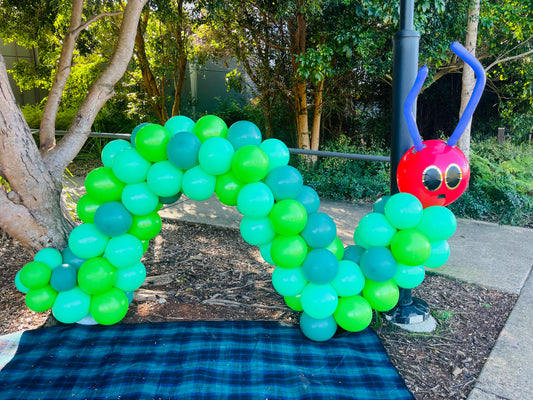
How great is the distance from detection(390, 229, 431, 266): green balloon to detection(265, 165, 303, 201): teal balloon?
0.73 m

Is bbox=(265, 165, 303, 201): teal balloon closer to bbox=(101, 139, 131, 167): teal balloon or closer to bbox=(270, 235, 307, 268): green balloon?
bbox=(270, 235, 307, 268): green balloon

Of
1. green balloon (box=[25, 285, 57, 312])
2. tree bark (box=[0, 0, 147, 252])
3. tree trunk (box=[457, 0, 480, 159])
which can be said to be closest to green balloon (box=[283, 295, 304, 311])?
green balloon (box=[25, 285, 57, 312])

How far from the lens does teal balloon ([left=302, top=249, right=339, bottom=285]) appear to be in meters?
2.74

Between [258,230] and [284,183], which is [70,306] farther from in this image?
[284,183]

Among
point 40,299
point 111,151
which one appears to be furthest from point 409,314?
point 40,299

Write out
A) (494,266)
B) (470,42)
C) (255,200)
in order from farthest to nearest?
(470,42) < (494,266) < (255,200)

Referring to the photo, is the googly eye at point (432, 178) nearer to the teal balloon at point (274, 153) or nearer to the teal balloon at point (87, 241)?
the teal balloon at point (274, 153)

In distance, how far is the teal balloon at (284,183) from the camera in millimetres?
2727

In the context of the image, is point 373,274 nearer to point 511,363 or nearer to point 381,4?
point 511,363

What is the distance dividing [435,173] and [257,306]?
1.73m

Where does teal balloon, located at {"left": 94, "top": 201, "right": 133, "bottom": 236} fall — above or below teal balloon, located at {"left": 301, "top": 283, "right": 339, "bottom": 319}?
above

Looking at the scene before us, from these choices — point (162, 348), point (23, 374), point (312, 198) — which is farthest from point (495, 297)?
point (23, 374)

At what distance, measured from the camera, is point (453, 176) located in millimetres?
2713

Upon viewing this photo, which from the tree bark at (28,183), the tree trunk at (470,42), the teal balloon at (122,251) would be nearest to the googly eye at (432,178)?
the teal balloon at (122,251)
